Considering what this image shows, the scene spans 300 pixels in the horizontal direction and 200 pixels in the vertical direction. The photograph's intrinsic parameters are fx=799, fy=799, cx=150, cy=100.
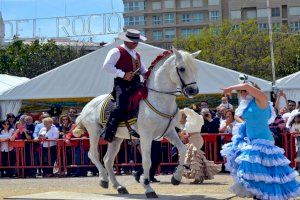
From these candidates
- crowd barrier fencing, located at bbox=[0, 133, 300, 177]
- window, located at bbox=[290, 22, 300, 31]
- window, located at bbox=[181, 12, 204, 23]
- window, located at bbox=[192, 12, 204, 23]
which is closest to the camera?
crowd barrier fencing, located at bbox=[0, 133, 300, 177]

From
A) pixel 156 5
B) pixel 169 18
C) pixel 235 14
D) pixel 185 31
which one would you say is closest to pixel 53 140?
pixel 235 14

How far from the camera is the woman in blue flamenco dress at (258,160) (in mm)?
10641

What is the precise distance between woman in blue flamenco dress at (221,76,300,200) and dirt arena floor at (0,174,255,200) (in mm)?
1324

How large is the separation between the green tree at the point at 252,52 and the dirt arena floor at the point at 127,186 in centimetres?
5147

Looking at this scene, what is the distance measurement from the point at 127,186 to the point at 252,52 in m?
57.7

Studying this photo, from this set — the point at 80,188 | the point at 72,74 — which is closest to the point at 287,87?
the point at 72,74

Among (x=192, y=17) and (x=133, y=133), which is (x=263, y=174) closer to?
(x=133, y=133)

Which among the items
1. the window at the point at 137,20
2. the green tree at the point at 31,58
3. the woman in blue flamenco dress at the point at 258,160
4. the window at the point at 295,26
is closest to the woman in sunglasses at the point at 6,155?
the woman in blue flamenco dress at the point at 258,160

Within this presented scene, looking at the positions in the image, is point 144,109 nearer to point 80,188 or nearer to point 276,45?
point 80,188

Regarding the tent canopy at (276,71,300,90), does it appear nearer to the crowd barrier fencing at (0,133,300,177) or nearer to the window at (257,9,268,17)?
the crowd barrier fencing at (0,133,300,177)

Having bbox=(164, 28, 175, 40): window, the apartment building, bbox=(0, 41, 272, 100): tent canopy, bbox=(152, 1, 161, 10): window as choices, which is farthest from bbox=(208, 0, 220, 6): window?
bbox=(0, 41, 272, 100): tent canopy

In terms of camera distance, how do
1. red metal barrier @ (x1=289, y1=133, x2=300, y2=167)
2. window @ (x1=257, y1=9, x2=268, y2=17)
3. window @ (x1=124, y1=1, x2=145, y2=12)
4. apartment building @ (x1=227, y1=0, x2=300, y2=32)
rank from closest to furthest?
red metal barrier @ (x1=289, y1=133, x2=300, y2=167) → window @ (x1=257, y1=9, x2=268, y2=17) → apartment building @ (x1=227, y1=0, x2=300, y2=32) → window @ (x1=124, y1=1, x2=145, y2=12)

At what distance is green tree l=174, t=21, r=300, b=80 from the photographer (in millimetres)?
69375

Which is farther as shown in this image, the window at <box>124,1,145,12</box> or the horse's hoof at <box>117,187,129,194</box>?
the window at <box>124,1,145,12</box>
